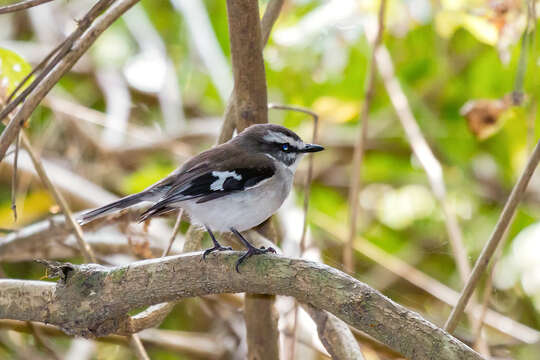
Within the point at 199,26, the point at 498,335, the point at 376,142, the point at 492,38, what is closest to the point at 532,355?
the point at 498,335

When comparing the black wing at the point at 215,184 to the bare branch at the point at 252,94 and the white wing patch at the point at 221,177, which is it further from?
the bare branch at the point at 252,94

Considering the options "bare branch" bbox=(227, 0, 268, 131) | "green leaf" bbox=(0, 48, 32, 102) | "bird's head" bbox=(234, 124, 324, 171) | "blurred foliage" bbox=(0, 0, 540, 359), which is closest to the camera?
"bare branch" bbox=(227, 0, 268, 131)

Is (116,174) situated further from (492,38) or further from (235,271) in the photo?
(235,271)

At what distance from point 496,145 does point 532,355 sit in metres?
1.96

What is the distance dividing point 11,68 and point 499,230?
2.04 m

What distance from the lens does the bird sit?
2703mm

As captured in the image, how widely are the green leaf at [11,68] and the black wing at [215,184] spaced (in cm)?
77

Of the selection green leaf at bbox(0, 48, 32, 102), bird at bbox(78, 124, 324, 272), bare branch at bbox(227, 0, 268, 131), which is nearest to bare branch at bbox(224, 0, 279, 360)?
bare branch at bbox(227, 0, 268, 131)

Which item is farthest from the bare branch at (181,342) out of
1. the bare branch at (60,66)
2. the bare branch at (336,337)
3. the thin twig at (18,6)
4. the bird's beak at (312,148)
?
the thin twig at (18,6)

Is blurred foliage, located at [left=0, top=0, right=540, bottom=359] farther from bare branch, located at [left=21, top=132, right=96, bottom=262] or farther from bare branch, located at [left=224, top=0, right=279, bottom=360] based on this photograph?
bare branch, located at [left=21, top=132, right=96, bottom=262]

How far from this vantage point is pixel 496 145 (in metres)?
4.92

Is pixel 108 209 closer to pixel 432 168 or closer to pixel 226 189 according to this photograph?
pixel 226 189

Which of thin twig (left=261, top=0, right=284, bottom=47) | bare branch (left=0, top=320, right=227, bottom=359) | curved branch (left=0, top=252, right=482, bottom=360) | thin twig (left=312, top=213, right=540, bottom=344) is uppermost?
thin twig (left=261, top=0, right=284, bottom=47)

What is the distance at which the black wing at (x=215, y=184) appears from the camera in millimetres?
2693
